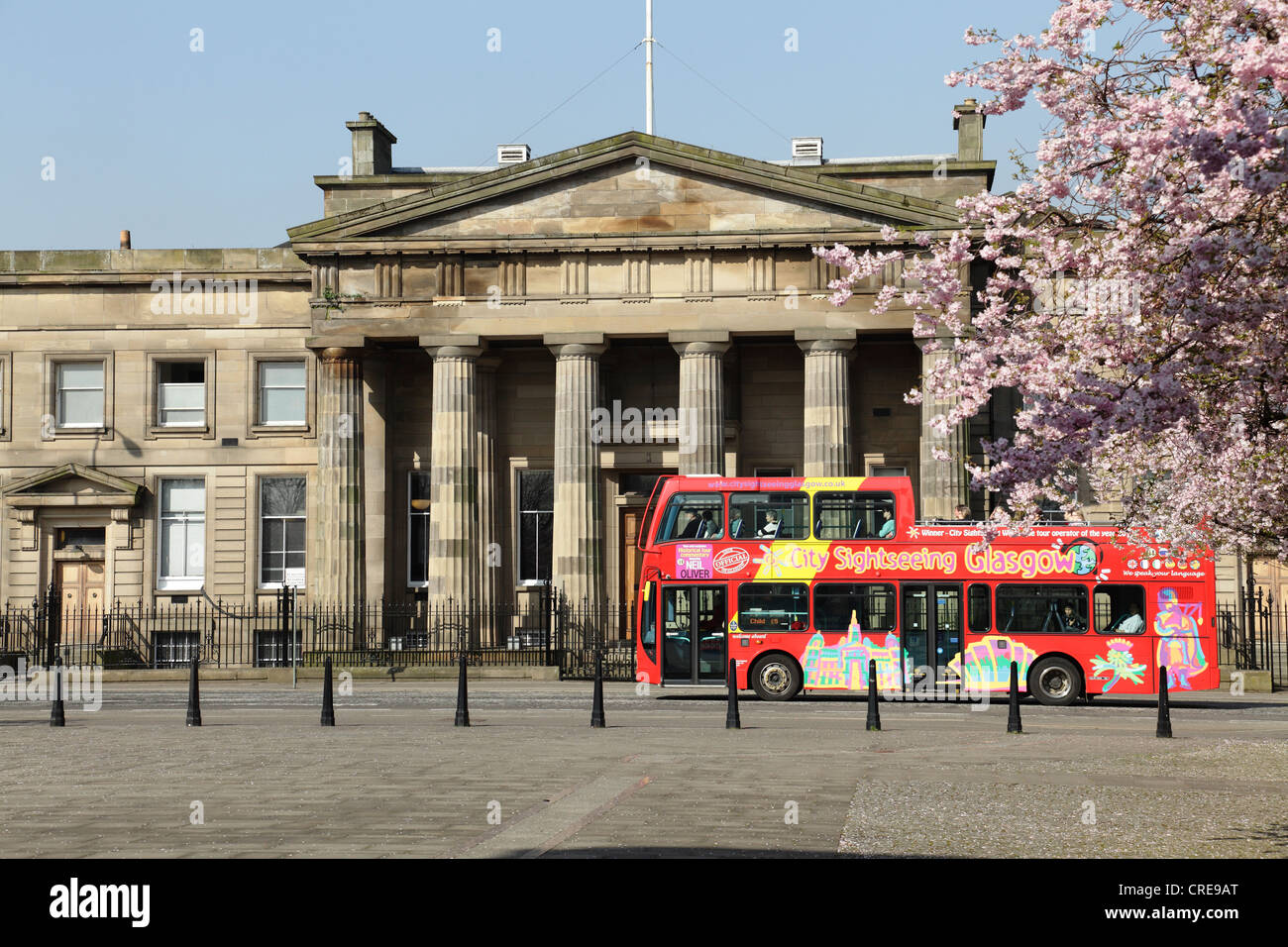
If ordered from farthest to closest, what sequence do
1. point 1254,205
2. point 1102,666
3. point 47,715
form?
point 1102,666, point 47,715, point 1254,205

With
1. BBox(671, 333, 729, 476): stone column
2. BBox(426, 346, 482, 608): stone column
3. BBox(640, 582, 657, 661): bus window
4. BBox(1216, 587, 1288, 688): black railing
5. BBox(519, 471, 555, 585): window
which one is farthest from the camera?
BBox(519, 471, 555, 585): window

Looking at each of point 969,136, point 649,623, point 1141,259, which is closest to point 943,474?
point 969,136

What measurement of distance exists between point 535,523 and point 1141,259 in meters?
35.3

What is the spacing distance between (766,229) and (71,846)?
104 ft

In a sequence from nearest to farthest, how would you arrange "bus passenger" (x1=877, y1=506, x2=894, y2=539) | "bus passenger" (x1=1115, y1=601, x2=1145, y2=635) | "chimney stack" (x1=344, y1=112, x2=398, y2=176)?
1. "bus passenger" (x1=1115, y1=601, x2=1145, y2=635)
2. "bus passenger" (x1=877, y1=506, x2=894, y2=539)
3. "chimney stack" (x1=344, y1=112, x2=398, y2=176)

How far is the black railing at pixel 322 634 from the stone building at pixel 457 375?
2.65 feet

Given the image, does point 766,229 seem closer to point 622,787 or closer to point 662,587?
point 662,587

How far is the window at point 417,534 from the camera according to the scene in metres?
44.5

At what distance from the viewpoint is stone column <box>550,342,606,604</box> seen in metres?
40.3

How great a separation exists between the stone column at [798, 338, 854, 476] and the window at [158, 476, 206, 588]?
17.9 m

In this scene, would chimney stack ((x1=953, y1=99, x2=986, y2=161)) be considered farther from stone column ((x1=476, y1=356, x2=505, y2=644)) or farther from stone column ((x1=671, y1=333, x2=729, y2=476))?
stone column ((x1=476, y1=356, x2=505, y2=644))

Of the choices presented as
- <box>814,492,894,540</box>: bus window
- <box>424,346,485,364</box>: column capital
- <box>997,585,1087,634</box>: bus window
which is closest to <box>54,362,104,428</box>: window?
<box>424,346,485,364</box>: column capital
